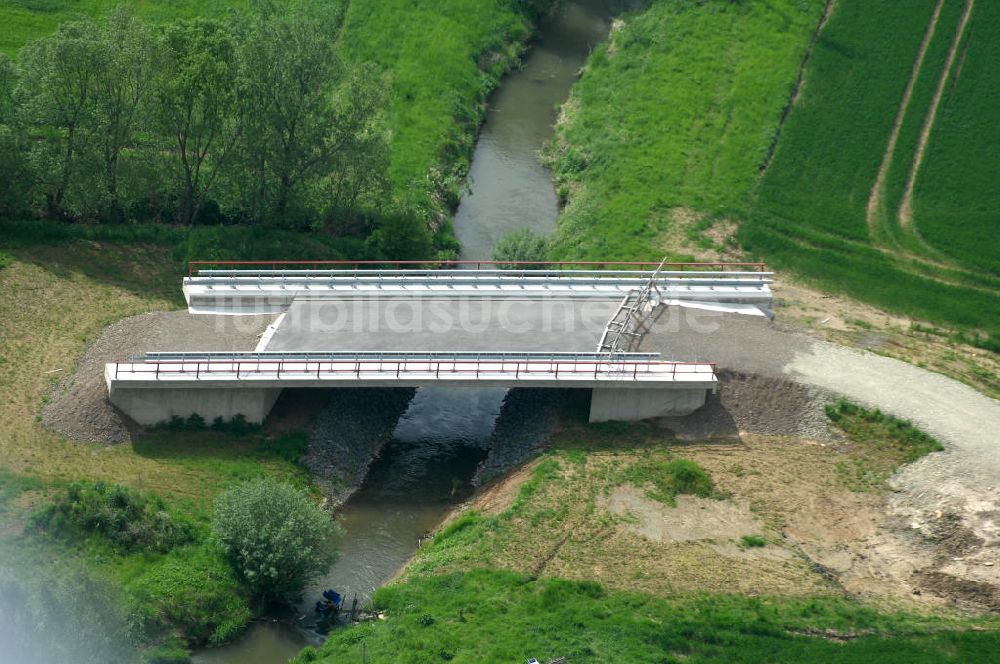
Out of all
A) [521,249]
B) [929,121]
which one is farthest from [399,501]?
[929,121]

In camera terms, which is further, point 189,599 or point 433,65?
point 433,65

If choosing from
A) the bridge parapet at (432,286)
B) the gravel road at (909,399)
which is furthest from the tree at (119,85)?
the gravel road at (909,399)

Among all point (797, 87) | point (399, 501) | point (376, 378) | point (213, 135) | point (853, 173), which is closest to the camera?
point (399, 501)

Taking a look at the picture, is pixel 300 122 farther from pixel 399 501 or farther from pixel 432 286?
pixel 399 501

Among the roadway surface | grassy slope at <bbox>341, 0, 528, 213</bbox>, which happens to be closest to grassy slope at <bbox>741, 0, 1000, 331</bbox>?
the roadway surface

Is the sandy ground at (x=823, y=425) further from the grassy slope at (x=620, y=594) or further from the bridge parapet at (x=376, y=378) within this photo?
the bridge parapet at (x=376, y=378)

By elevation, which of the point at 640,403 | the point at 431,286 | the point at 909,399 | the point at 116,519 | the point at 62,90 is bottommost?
the point at 116,519

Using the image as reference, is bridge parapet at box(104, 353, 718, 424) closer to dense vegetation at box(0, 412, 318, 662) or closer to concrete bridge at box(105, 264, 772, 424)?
concrete bridge at box(105, 264, 772, 424)
